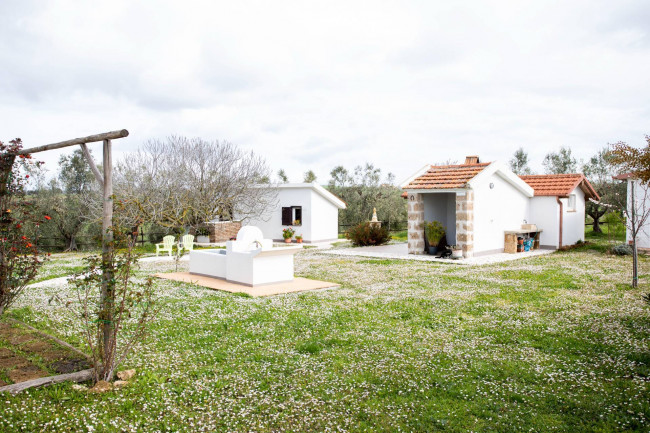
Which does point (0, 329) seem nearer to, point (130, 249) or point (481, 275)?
point (130, 249)

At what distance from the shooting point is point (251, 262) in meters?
12.1

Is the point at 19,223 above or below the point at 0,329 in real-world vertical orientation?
above

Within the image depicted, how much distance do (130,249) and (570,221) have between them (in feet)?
72.8

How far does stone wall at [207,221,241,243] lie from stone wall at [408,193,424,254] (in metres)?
12.2

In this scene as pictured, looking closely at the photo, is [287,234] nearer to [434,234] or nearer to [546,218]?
[434,234]

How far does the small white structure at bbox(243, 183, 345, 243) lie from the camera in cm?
2714

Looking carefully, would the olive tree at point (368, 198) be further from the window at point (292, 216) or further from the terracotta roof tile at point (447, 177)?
the terracotta roof tile at point (447, 177)

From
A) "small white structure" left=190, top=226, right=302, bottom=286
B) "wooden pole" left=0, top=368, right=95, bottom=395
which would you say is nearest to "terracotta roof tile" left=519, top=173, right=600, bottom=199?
"small white structure" left=190, top=226, right=302, bottom=286

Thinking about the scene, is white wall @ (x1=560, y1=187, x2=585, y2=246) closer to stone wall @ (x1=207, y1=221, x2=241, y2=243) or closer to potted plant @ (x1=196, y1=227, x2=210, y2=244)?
stone wall @ (x1=207, y1=221, x2=241, y2=243)

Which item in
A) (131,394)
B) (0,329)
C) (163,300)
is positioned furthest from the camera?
(163,300)

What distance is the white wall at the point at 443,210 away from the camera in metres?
20.9

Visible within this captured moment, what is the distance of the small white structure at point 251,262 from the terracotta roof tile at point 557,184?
1459 centimetres

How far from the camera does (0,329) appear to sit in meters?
7.76

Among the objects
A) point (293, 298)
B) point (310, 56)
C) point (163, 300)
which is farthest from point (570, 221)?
point (163, 300)
